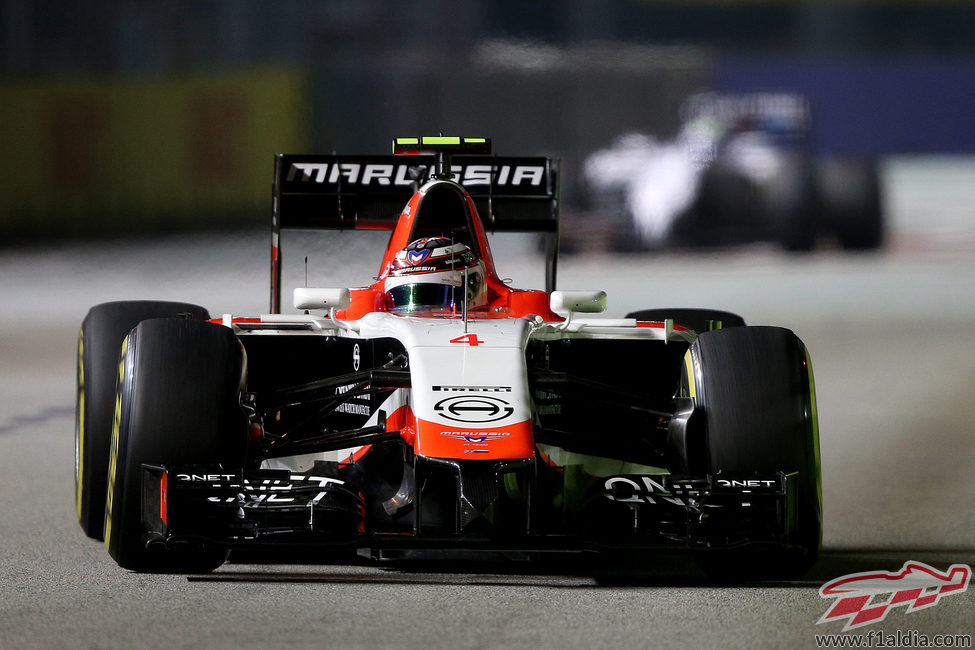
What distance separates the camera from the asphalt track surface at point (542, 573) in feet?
15.4

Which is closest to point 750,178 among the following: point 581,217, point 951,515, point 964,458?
point 581,217

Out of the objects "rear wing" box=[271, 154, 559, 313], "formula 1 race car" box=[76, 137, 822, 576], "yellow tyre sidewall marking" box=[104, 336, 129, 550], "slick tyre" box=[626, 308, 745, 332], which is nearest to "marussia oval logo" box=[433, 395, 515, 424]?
"formula 1 race car" box=[76, 137, 822, 576]

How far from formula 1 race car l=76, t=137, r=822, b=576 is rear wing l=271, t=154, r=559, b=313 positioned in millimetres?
1279

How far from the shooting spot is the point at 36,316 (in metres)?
18.7

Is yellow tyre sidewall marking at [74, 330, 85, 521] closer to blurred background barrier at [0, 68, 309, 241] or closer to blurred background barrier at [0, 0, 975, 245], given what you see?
blurred background barrier at [0, 0, 975, 245]

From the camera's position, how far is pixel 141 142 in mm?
25328

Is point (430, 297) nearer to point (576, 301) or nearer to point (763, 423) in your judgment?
point (576, 301)

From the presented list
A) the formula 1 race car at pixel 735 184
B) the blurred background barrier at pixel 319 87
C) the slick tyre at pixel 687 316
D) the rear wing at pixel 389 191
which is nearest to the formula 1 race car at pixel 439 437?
the slick tyre at pixel 687 316

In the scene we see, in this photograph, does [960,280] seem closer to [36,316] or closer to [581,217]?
[581,217]

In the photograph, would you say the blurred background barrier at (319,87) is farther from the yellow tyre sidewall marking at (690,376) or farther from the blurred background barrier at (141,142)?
the yellow tyre sidewall marking at (690,376)

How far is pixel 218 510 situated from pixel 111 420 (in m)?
1.40

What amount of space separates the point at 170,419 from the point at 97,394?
1.17m

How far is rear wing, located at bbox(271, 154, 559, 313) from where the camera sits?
26.2 ft

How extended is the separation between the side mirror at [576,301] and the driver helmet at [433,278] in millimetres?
408
